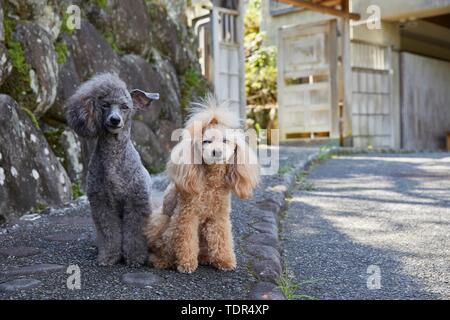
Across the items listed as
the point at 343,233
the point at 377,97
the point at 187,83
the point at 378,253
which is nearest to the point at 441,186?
the point at 343,233

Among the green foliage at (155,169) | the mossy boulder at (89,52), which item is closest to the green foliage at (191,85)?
the green foliage at (155,169)

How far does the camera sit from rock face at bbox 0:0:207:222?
159 inches

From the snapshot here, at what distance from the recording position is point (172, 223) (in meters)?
2.76

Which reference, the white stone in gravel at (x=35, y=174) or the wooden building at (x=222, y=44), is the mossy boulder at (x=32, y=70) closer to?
the white stone in gravel at (x=35, y=174)

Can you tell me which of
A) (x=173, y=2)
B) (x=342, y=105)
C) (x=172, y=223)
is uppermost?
(x=173, y=2)

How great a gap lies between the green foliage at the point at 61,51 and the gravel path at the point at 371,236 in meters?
2.67

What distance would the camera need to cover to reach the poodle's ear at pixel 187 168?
2.65 metres

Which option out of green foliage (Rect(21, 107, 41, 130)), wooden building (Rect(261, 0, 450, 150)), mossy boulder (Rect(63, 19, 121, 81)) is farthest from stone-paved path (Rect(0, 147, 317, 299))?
wooden building (Rect(261, 0, 450, 150))

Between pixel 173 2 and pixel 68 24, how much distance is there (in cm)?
333

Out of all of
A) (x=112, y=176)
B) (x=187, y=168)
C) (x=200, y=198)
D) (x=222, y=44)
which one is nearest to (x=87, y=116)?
(x=112, y=176)

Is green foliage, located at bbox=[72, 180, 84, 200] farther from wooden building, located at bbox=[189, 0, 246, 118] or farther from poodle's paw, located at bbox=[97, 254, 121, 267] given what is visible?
wooden building, located at bbox=[189, 0, 246, 118]

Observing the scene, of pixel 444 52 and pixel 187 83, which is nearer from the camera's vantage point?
pixel 187 83

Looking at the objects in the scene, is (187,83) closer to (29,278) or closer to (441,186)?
(441,186)

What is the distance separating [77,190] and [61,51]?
140 cm
